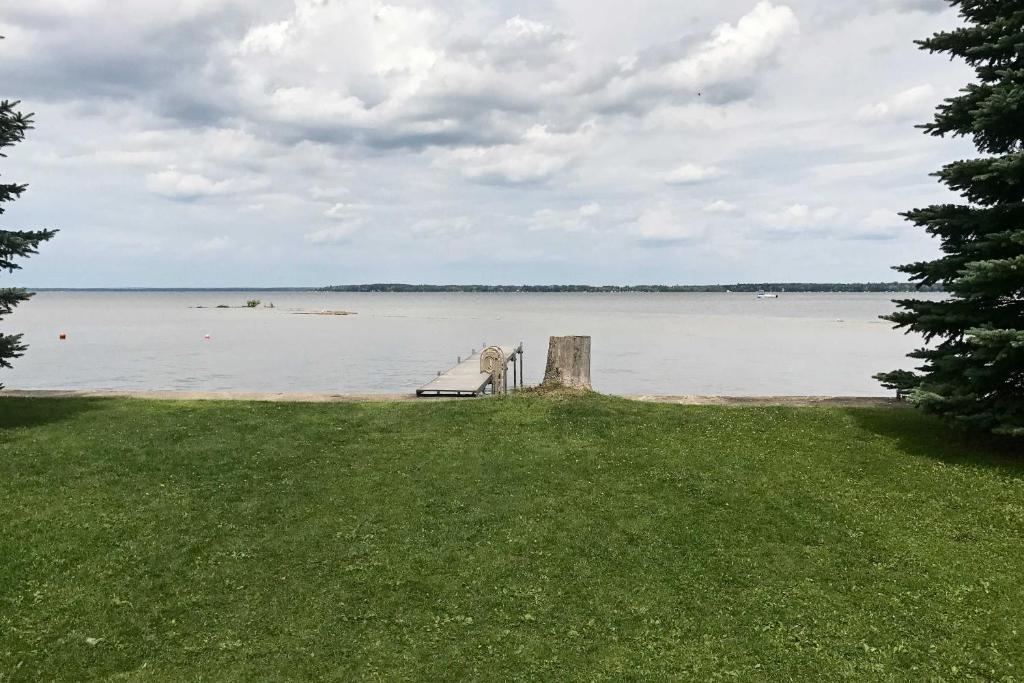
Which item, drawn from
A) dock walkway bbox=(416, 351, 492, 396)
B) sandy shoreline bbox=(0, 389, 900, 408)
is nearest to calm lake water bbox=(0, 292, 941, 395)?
dock walkway bbox=(416, 351, 492, 396)

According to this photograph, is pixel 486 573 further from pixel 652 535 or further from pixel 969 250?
pixel 969 250

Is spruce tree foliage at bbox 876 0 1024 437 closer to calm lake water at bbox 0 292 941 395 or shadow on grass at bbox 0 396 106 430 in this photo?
shadow on grass at bbox 0 396 106 430

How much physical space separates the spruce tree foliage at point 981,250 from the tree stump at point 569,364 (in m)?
6.08

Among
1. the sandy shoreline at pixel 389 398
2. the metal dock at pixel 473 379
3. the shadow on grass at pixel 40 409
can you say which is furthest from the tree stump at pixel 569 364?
the shadow on grass at pixel 40 409

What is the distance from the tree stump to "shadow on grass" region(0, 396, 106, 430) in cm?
937

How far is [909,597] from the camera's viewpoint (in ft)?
25.0

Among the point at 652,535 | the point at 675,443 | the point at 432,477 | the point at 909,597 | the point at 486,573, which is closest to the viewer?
the point at 909,597

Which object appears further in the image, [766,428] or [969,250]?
[766,428]

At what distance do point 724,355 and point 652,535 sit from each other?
47.3 metres

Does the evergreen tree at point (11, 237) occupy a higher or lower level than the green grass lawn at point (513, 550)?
higher

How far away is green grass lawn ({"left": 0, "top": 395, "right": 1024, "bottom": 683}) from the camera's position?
697 cm

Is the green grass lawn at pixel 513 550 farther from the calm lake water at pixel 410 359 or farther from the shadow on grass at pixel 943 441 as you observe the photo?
the calm lake water at pixel 410 359

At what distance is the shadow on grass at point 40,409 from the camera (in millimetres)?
13320

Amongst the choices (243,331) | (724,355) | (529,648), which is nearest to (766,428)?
(529,648)
